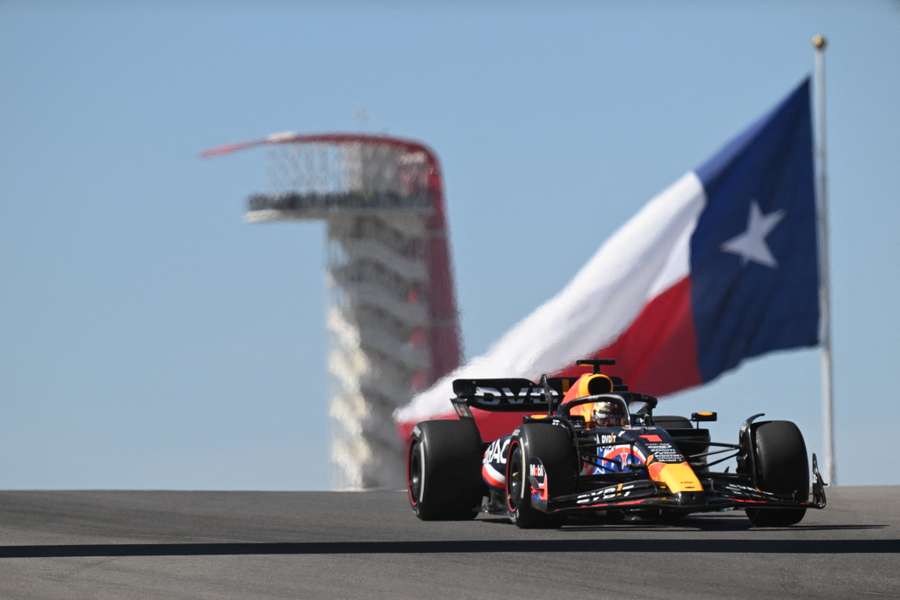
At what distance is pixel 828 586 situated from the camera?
39.1 feet

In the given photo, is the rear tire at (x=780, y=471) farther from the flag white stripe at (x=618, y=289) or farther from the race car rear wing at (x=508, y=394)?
the flag white stripe at (x=618, y=289)

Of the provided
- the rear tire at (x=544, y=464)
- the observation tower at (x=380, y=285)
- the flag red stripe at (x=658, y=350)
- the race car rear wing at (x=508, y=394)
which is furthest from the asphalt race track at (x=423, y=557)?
the observation tower at (x=380, y=285)

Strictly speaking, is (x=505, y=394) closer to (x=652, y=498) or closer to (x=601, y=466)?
(x=601, y=466)

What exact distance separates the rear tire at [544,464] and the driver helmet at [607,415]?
3.24 ft

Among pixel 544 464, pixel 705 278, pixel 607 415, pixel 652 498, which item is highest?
pixel 705 278

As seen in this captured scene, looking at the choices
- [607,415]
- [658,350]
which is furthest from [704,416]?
[658,350]

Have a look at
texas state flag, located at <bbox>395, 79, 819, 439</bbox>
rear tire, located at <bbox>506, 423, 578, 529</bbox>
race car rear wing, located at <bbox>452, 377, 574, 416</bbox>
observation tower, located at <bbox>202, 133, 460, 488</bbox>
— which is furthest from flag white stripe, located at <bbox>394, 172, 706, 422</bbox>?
observation tower, located at <bbox>202, 133, 460, 488</bbox>

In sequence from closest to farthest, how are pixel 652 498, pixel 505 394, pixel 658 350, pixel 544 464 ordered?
pixel 652 498 < pixel 544 464 < pixel 505 394 < pixel 658 350

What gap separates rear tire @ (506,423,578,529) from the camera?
16.2m

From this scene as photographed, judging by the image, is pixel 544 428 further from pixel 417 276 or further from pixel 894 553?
pixel 417 276

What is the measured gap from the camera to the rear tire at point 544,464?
1617 cm

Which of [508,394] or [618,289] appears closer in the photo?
[508,394]

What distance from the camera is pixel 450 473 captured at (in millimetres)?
18031

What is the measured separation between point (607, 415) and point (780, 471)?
170 centimetres
